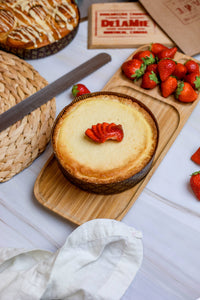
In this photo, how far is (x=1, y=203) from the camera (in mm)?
1174

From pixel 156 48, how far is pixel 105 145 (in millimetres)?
586

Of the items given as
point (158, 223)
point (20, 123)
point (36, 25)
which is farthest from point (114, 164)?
point (36, 25)

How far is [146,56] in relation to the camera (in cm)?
138

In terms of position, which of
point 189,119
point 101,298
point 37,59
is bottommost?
point 101,298

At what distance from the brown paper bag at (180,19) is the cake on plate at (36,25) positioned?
386mm

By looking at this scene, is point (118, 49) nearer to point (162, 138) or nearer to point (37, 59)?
point (37, 59)

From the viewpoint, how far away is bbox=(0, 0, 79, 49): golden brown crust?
4.66ft

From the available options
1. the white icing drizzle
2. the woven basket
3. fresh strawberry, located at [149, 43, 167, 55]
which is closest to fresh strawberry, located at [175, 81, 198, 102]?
fresh strawberry, located at [149, 43, 167, 55]

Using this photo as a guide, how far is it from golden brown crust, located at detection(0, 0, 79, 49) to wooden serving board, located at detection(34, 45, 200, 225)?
21.8 inches

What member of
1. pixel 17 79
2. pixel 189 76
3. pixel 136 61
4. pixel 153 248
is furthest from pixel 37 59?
pixel 153 248

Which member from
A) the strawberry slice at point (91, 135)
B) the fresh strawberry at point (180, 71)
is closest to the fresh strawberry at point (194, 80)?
the fresh strawberry at point (180, 71)

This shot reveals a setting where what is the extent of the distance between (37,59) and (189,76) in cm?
69

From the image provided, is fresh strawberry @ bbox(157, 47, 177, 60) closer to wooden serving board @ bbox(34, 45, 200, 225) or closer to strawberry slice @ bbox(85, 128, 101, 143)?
wooden serving board @ bbox(34, 45, 200, 225)

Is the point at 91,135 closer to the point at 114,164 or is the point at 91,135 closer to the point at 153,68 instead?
the point at 114,164
